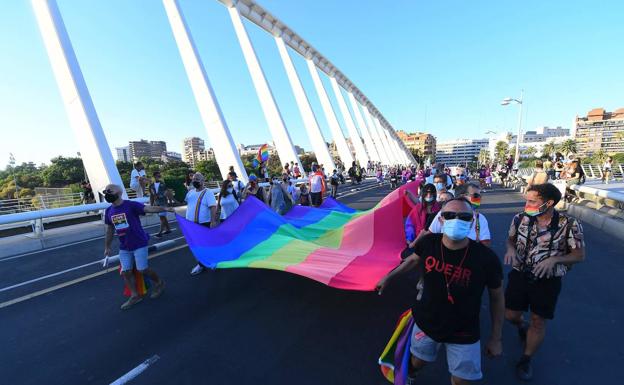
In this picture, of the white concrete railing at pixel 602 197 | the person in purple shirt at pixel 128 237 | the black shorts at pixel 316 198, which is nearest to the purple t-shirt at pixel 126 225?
the person in purple shirt at pixel 128 237

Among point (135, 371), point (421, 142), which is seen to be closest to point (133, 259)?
point (135, 371)

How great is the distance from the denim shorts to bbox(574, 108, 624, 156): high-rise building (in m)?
204

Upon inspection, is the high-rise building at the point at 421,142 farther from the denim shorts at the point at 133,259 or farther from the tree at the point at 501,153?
the denim shorts at the point at 133,259

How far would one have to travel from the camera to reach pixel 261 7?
26.1 m

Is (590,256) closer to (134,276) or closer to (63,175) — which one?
(134,276)

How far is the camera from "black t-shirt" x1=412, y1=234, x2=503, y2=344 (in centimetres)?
187

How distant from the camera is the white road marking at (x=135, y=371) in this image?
2.60 m

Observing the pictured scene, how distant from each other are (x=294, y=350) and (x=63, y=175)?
70.3m

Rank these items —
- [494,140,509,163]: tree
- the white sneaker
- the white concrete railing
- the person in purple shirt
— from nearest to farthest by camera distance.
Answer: the person in purple shirt < the white sneaker < the white concrete railing < [494,140,509,163]: tree

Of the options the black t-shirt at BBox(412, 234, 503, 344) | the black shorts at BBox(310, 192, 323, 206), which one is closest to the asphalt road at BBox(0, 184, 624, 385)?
the black t-shirt at BBox(412, 234, 503, 344)

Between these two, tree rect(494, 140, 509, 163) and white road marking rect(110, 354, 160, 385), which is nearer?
white road marking rect(110, 354, 160, 385)

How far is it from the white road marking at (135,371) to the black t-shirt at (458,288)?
2.64m

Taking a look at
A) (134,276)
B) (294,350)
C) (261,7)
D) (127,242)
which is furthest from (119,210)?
(261,7)

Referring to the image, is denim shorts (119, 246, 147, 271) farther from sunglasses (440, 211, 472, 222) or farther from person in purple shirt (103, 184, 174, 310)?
Answer: sunglasses (440, 211, 472, 222)
